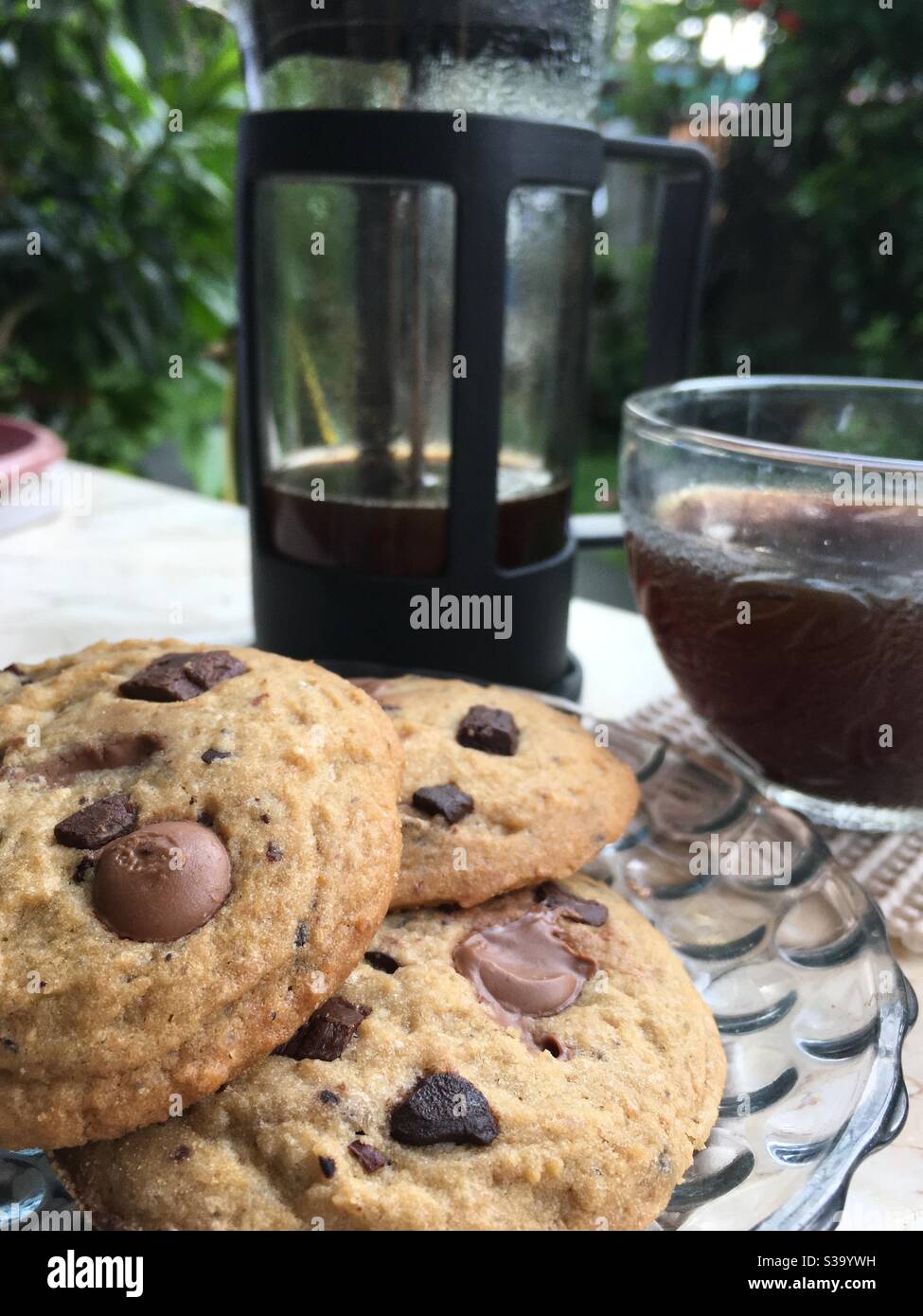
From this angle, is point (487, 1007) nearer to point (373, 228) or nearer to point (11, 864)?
point (11, 864)

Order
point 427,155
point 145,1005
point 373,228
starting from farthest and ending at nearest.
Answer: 1. point 373,228
2. point 427,155
3. point 145,1005

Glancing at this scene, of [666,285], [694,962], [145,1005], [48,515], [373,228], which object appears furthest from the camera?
[48,515]

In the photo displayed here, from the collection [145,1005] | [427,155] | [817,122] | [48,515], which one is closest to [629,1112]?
[145,1005]

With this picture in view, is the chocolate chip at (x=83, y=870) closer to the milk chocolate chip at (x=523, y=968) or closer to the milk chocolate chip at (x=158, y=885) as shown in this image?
the milk chocolate chip at (x=158, y=885)

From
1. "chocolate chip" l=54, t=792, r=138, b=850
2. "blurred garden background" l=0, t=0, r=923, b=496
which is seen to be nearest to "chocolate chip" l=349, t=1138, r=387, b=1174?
"chocolate chip" l=54, t=792, r=138, b=850

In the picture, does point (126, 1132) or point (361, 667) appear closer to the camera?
point (126, 1132)

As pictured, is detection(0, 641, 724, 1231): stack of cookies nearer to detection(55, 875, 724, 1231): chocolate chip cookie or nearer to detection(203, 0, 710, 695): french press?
detection(55, 875, 724, 1231): chocolate chip cookie

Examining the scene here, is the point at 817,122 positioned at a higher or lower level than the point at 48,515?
higher

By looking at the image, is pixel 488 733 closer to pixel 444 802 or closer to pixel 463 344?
pixel 444 802
